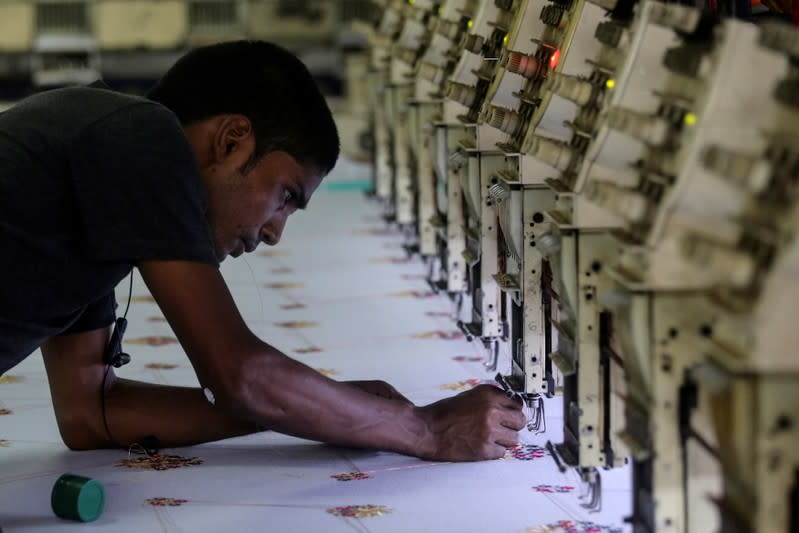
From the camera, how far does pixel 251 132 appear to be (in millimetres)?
2416

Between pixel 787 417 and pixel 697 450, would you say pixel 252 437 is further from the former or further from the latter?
pixel 787 417

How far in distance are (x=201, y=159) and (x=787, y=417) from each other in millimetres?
1249

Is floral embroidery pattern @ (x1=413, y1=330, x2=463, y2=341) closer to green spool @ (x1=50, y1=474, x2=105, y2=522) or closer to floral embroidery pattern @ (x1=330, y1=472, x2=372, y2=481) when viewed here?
floral embroidery pattern @ (x1=330, y1=472, x2=372, y2=481)

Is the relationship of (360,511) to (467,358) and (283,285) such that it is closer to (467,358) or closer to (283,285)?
(467,358)

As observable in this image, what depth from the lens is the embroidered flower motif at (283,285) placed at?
202 inches

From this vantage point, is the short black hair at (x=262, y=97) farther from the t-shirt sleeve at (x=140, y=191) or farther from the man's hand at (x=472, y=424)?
the man's hand at (x=472, y=424)

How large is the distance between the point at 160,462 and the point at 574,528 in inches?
37.5

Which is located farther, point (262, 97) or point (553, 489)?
point (553, 489)

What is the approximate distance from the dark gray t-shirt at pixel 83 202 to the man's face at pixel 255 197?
5.1 inches

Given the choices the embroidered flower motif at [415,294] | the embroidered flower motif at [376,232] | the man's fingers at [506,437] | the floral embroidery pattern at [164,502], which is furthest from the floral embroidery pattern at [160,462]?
the embroidered flower motif at [376,232]

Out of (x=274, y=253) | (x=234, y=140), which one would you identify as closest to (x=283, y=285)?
(x=274, y=253)

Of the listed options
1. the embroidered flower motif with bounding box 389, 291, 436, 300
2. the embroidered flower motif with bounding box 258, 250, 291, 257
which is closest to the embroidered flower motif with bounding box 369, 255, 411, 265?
the embroidered flower motif with bounding box 258, 250, 291, 257

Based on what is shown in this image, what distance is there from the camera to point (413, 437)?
2.64 meters

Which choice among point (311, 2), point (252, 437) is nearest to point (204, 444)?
point (252, 437)
